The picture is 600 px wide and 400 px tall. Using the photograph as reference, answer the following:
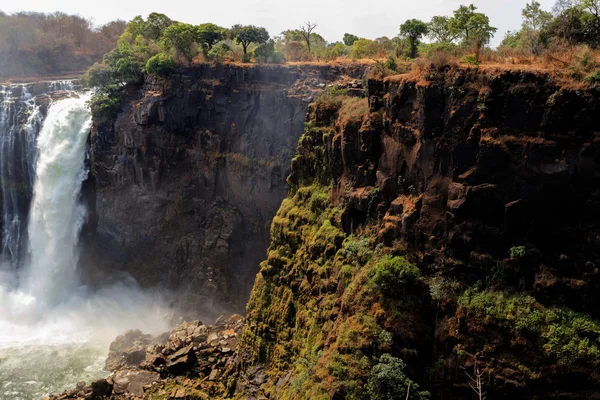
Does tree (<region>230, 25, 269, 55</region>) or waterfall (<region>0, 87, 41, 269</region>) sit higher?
tree (<region>230, 25, 269, 55</region>)

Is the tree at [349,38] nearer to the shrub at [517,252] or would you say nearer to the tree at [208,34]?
the tree at [208,34]

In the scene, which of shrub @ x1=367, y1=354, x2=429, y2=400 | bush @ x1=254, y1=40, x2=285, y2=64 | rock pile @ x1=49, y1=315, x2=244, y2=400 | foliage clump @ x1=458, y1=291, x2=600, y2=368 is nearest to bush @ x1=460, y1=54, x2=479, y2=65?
foliage clump @ x1=458, y1=291, x2=600, y2=368

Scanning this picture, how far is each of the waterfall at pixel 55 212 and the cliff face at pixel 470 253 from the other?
90.2 feet

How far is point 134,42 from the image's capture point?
156ft

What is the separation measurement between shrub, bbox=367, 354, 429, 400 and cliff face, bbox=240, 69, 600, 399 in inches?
2.2

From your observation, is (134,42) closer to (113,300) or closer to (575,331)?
(113,300)

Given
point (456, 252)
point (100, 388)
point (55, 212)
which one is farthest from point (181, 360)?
point (55, 212)

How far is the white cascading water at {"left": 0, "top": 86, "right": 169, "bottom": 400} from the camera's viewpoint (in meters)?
36.5

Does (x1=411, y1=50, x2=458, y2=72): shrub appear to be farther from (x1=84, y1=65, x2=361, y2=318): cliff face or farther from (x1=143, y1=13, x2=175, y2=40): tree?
(x1=143, y1=13, x2=175, y2=40): tree

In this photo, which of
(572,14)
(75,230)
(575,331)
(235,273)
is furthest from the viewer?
(75,230)

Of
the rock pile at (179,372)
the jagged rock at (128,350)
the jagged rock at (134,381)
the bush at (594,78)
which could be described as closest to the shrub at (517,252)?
the bush at (594,78)

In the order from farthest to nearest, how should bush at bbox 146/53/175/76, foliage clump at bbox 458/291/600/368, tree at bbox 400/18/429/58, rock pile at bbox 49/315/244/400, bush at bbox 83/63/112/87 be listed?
bush at bbox 83/63/112/87 → bush at bbox 146/53/175/76 → tree at bbox 400/18/429/58 → rock pile at bbox 49/315/244/400 → foliage clump at bbox 458/291/600/368

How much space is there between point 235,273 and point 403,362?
2347cm

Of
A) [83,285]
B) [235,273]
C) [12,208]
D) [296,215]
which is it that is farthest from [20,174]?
[296,215]
